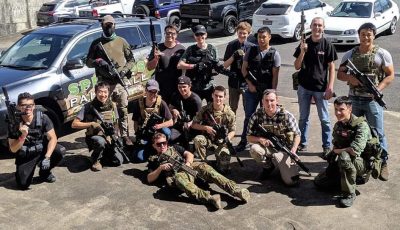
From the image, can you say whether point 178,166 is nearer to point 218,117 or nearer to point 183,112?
point 218,117

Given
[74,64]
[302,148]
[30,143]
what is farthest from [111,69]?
[302,148]

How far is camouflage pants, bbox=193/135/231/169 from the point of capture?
648 cm

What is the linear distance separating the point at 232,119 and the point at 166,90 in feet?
4.80

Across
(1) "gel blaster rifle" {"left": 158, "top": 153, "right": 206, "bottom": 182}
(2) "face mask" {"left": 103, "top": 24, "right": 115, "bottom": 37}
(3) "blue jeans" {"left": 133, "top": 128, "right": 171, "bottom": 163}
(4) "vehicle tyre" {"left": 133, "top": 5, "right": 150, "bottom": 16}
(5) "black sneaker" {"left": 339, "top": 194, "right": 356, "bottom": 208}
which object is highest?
(2) "face mask" {"left": 103, "top": 24, "right": 115, "bottom": 37}

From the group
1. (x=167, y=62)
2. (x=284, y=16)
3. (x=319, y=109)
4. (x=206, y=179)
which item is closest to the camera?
(x=206, y=179)

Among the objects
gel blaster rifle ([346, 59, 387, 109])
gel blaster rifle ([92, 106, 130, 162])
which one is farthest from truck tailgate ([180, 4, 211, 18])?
gel blaster rifle ([346, 59, 387, 109])

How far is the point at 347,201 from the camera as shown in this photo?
5.47 meters

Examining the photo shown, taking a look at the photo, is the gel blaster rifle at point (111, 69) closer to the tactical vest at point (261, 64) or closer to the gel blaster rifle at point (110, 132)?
the gel blaster rifle at point (110, 132)

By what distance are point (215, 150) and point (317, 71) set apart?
5.71 ft

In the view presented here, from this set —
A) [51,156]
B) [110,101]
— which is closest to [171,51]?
[110,101]

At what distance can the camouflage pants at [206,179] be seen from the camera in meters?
5.61

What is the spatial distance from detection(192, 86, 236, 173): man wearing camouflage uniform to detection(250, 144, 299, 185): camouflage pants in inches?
19.7

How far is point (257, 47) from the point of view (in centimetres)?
674

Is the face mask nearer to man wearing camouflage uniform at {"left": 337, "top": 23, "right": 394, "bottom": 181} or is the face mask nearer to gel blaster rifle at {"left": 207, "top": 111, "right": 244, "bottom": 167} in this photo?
gel blaster rifle at {"left": 207, "top": 111, "right": 244, "bottom": 167}
